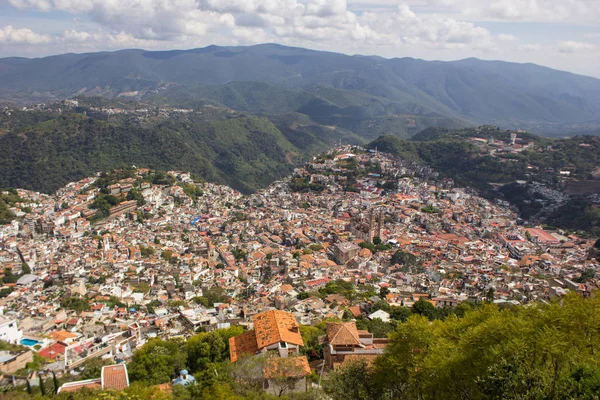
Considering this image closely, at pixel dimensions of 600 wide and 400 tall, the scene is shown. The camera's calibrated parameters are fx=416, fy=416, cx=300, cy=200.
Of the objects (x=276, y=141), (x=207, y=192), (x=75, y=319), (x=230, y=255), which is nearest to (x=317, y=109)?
(x=276, y=141)

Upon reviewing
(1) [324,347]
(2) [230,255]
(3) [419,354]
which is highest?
(3) [419,354]

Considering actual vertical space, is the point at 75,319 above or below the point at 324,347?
below

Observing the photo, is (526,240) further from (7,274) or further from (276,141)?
(276,141)

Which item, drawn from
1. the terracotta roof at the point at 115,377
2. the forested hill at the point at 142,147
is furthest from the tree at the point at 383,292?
the forested hill at the point at 142,147

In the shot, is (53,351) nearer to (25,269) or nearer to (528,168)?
(25,269)

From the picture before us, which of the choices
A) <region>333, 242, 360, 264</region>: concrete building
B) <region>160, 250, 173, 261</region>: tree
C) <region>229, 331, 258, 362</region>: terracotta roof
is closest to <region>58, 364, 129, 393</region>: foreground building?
<region>229, 331, 258, 362</region>: terracotta roof

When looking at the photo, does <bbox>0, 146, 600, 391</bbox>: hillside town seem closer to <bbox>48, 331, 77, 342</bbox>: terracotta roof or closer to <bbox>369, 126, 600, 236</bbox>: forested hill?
<bbox>48, 331, 77, 342</bbox>: terracotta roof

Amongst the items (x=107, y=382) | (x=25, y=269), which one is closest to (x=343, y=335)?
(x=107, y=382)

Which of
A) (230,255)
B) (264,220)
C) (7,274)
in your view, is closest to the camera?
(7,274)

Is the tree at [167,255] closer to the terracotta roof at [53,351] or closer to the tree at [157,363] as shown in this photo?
the terracotta roof at [53,351]
